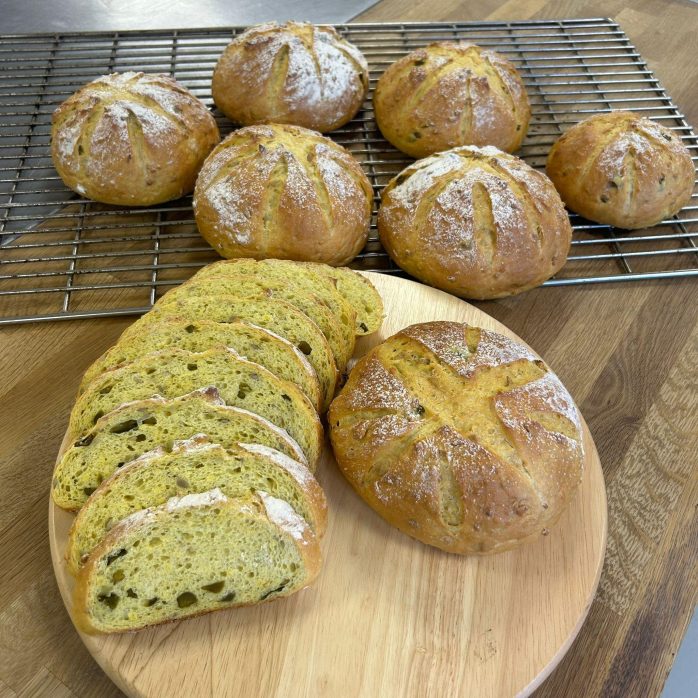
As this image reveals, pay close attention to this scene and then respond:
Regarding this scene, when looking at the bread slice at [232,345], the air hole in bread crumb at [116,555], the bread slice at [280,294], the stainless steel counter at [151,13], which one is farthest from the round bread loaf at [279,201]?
the stainless steel counter at [151,13]

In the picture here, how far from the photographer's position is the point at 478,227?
2.44m

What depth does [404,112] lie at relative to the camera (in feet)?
9.89

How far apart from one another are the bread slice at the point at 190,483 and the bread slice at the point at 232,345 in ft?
1.02

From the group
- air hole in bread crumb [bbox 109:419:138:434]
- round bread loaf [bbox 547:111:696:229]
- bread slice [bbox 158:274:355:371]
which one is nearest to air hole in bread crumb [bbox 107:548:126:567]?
air hole in bread crumb [bbox 109:419:138:434]

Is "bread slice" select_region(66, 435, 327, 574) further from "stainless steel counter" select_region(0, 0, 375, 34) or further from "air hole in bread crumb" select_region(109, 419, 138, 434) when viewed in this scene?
"stainless steel counter" select_region(0, 0, 375, 34)

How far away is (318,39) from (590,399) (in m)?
2.08

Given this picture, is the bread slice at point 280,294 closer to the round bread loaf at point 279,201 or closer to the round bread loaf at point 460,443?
the round bread loaf at point 460,443

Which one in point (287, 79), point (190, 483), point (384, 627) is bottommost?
point (384, 627)

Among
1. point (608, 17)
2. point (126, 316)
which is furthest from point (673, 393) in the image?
point (608, 17)

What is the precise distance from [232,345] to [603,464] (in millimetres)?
1308

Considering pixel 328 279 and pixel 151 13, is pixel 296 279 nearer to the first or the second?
pixel 328 279

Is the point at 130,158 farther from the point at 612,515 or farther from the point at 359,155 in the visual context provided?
the point at 612,515

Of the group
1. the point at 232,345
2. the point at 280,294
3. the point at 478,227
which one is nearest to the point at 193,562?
the point at 232,345

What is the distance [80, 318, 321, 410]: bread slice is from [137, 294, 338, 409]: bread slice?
76mm
